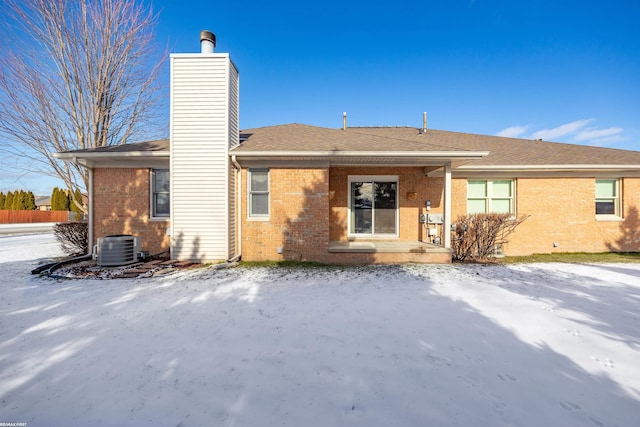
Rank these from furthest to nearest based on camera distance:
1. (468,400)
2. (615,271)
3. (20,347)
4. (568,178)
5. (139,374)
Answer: (568,178), (615,271), (20,347), (139,374), (468,400)

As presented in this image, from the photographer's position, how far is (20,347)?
10.1 feet

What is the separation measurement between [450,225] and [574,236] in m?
4.88

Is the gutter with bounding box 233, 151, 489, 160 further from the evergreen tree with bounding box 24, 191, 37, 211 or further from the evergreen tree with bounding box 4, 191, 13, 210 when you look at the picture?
the evergreen tree with bounding box 4, 191, 13, 210

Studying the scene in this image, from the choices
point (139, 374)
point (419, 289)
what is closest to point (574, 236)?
point (419, 289)

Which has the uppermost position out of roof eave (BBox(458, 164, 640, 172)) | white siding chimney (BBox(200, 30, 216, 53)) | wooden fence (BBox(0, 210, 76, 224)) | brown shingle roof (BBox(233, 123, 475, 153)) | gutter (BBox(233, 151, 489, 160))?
white siding chimney (BBox(200, 30, 216, 53))

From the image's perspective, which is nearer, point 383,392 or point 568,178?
point 383,392

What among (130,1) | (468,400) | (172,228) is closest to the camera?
(468,400)

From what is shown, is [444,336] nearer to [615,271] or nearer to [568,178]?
[615,271]

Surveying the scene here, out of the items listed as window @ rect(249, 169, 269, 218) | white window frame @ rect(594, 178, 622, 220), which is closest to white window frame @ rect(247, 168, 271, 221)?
window @ rect(249, 169, 269, 218)

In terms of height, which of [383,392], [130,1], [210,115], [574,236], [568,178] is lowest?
[383,392]

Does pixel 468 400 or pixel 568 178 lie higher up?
pixel 568 178

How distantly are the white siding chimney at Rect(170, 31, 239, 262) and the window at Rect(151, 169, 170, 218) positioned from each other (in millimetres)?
1057

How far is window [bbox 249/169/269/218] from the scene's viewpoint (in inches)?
317

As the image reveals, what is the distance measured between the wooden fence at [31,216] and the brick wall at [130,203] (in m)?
33.3
